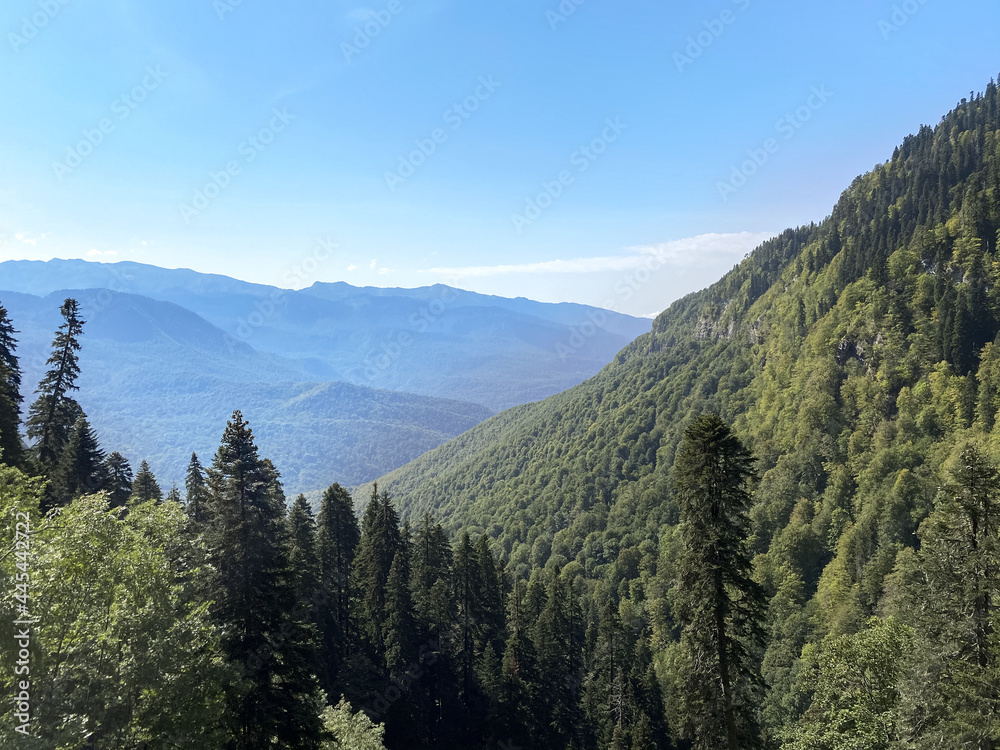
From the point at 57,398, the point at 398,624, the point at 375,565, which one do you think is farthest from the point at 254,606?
the point at 57,398

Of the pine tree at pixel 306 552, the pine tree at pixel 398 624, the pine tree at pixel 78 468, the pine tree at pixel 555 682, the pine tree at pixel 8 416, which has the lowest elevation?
the pine tree at pixel 555 682

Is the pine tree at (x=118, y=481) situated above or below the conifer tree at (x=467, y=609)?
above

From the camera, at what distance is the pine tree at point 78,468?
3787 cm

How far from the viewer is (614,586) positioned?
110250 mm

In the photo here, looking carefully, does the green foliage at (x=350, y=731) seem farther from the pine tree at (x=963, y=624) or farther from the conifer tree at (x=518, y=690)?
the pine tree at (x=963, y=624)

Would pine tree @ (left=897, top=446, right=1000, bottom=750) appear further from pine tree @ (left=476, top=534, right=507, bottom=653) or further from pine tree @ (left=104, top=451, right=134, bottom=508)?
pine tree @ (left=104, top=451, right=134, bottom=508)

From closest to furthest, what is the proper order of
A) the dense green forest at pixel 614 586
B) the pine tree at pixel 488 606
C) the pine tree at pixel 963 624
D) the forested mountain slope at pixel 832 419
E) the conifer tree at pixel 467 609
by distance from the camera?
the dense green forest at pixel 614 586 → the pine tree at pixel 963 624 → the conifer tree at pixel 467 609 → the pine tree at pixel 488 606 → the forested mountain slope at pixel 832 419

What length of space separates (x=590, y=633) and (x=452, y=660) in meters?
24.2

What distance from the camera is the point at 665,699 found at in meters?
51.5

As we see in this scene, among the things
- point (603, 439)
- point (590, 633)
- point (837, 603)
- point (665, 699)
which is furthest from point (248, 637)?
point (603, 439)

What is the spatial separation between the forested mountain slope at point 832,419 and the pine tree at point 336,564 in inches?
1338

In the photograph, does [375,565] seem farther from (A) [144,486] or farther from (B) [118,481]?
(A) [144,486]

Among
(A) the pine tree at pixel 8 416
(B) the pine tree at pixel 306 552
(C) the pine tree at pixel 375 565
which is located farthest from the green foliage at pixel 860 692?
(A) the pine tree at pixel 8 416

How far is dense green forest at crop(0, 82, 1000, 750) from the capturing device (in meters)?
13.1
